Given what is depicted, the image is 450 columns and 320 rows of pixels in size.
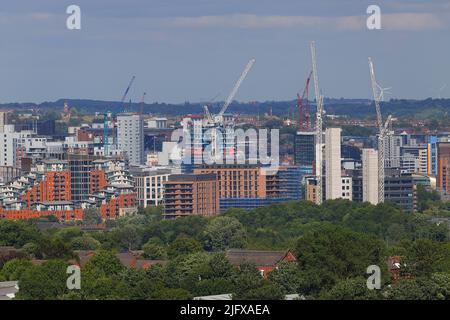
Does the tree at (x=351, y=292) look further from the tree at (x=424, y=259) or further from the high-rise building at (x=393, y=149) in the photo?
the high-rise building at (x=393, y=149)

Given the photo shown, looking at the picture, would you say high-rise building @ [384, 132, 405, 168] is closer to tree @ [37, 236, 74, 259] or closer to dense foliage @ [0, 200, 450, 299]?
dense foliage @ [0, 200, 450, 299]

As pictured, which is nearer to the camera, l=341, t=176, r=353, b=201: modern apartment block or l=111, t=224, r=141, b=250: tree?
l=111, t=224, r=141, b=250: tree

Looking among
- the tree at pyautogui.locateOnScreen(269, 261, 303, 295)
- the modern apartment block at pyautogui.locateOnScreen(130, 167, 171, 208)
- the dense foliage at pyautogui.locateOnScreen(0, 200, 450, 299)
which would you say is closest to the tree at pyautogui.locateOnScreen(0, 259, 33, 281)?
the dense foliage at pyautogui.locateOnScreen(0, 200, 450, 299)

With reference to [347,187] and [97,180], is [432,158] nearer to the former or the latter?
[347,187]

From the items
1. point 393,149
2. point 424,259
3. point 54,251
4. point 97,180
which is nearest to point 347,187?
point 97,180

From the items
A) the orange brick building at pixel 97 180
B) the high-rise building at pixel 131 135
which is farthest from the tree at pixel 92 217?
the high-rise building at pixel 131 135
